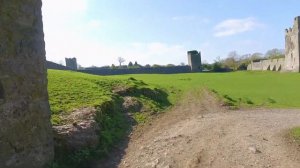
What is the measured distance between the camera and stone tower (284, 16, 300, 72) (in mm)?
58219

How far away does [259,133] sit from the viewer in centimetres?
1487

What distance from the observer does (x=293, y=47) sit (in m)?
60.9

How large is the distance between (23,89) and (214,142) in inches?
241

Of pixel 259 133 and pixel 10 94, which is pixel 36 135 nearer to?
pixel 10 94

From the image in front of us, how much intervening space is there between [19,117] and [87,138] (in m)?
2.68

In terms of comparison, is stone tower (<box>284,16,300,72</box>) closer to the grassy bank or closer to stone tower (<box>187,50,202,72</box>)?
stone tower (<box>187,50,202,72</box>)

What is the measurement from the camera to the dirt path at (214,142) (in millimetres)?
11352

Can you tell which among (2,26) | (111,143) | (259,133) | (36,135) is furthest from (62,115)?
(259,133)

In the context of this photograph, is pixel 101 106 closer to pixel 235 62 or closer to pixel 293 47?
pixel 293 47

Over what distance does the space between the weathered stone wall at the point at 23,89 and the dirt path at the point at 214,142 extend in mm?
2481

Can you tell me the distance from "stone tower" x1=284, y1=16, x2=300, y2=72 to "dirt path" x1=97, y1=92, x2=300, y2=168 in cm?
4130

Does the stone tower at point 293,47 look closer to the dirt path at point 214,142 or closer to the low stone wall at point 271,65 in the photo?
the low stone wall at point 271,65

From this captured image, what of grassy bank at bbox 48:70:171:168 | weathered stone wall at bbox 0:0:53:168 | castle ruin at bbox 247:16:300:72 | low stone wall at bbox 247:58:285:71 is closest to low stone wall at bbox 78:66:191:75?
low stone wall at bbox 247:58:285:71

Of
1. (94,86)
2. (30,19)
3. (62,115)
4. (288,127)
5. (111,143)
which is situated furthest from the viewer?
(94,86)
